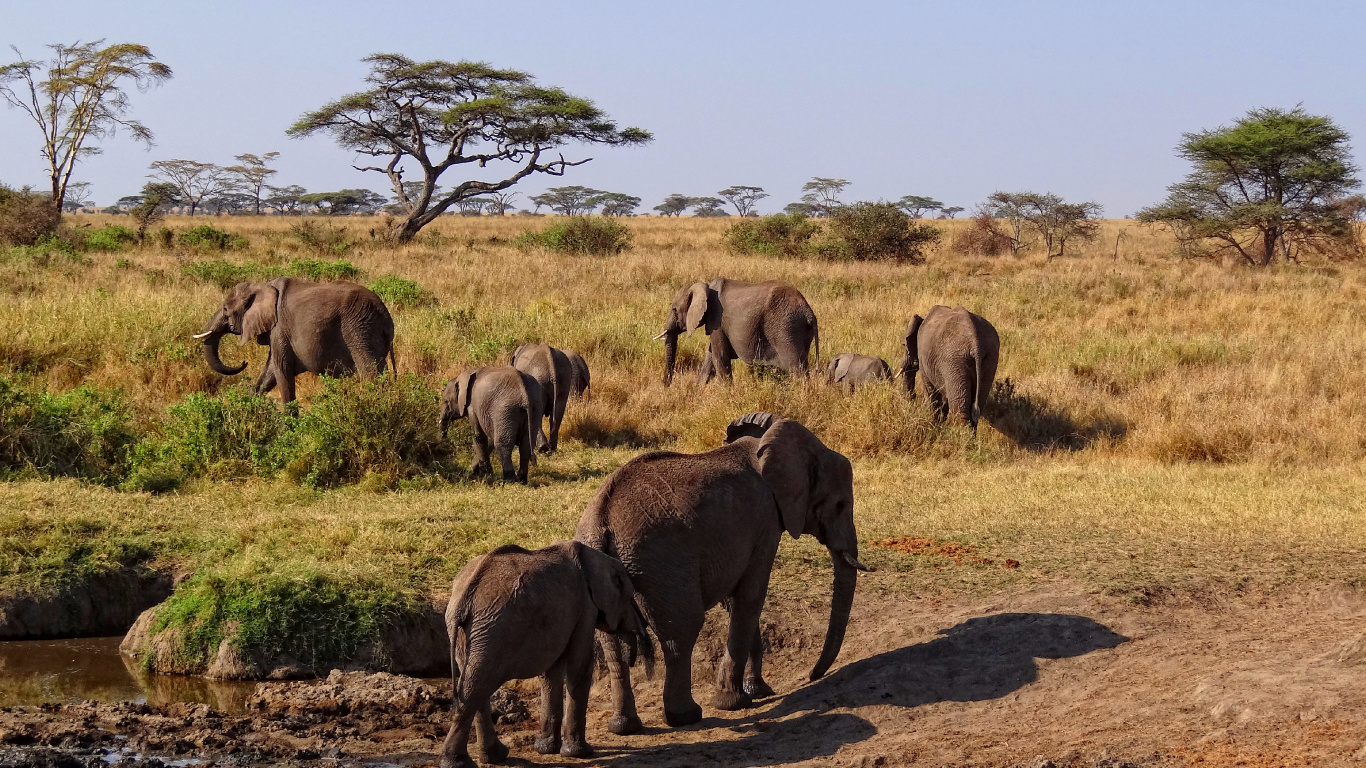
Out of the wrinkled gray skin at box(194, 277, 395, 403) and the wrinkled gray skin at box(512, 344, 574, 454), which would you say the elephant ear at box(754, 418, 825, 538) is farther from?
the wrinkled gray skin at box(194, 277, 395, 403)

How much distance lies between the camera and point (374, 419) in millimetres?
10164

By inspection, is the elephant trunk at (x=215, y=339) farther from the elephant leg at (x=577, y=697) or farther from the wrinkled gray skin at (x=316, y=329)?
the elephant leg at (x=577, y=697)

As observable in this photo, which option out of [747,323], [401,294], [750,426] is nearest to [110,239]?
[401,294]

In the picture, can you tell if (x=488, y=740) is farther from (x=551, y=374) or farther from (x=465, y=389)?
(x=551, y=374)

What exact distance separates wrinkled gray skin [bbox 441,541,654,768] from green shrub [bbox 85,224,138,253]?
22.6 m

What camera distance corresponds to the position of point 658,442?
1216cm

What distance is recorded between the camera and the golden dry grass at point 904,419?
7691 mm

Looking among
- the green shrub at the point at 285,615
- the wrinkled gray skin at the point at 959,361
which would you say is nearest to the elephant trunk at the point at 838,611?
the green shrub at the point at 285,615

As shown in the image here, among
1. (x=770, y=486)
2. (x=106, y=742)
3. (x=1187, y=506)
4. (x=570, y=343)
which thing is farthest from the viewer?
(x=570, y=343)

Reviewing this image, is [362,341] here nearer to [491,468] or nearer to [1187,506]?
[491,468]

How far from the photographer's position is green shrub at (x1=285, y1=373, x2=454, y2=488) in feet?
33.0

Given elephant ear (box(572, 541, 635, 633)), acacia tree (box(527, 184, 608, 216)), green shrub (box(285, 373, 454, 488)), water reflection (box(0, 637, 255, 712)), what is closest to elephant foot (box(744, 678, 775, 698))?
elephant ear (box(572, 541, 635, 633))

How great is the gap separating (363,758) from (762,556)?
1965 mm

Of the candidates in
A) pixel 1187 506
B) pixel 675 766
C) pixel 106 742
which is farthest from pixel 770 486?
pixel 1187 506
